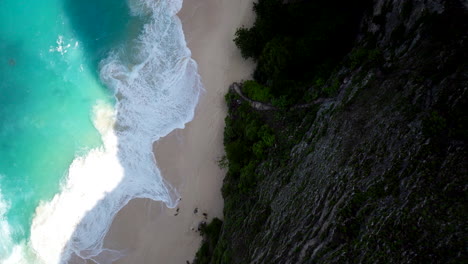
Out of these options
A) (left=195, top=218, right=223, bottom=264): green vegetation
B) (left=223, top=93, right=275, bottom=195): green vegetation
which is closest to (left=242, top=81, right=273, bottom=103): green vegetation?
(left=223, top=93, right=275, bottom=195): green vegetation

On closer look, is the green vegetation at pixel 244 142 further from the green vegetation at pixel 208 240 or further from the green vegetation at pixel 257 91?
the green vegetation at pixel 208 240

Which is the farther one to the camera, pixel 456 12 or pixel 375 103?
pixel 375 103

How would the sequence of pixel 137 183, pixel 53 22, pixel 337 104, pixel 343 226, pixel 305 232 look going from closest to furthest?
pixel 343 226, pixel 305 232, pixel 337 104, pixel 137 183, pixel 53 22

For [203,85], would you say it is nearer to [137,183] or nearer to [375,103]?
[137,183]

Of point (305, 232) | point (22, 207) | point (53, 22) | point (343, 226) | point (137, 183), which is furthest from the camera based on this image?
point (53, 22)

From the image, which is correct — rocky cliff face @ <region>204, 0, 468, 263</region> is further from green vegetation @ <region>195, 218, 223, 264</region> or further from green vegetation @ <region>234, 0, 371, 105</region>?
green vegetation @ <region>195, 218, 223, 264</region>

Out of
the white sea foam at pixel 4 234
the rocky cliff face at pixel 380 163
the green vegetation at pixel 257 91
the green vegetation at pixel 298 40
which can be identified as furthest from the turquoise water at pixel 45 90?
the rocky cliff face at pixel 380 163

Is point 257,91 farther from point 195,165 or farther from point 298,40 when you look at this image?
point 195,165

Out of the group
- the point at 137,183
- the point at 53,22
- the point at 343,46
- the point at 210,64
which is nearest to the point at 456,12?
the point at 343,46
